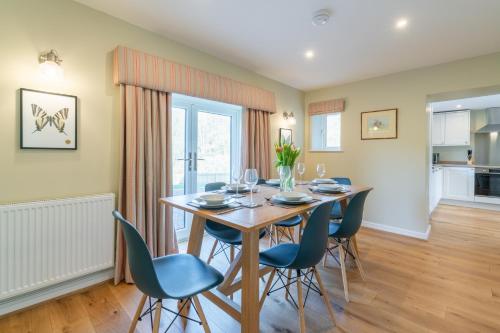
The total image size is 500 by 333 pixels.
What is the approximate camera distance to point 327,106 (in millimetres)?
4398

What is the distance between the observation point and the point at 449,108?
18.4 feet

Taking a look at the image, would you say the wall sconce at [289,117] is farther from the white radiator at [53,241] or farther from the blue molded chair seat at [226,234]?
the white radiator at [53,241]

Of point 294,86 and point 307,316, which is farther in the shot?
point 294,86

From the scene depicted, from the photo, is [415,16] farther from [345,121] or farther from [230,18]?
[345,121]

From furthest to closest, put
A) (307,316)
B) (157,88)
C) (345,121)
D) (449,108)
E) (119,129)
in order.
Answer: (449,108), (345,121), (157,88), (119,129), (307,316)

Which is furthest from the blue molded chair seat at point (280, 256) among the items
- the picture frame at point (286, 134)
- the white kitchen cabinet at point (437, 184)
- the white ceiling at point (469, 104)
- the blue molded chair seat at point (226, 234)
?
the white ceiling at point (469, 104)

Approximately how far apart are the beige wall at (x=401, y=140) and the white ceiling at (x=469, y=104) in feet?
6.67

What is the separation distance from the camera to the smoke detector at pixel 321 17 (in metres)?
2.10

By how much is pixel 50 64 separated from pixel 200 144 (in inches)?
71.9

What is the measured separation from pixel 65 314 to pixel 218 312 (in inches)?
45.6

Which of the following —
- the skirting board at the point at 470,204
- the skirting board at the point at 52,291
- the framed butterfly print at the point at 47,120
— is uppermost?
the framed butterfly print at the point at 47,120

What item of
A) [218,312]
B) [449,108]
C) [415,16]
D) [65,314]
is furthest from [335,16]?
[449,108]

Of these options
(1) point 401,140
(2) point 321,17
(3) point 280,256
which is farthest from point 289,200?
(1) point 401,140

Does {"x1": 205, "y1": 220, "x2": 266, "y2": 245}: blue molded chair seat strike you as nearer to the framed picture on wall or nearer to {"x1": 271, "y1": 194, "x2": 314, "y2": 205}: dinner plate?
{"x1": 271, "y1": 194, "x2": 314, "y2": 205}: dinner plate
